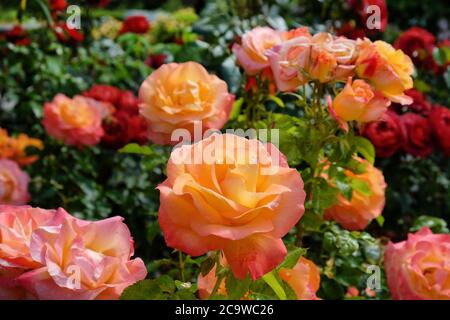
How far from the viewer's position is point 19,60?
2611mm

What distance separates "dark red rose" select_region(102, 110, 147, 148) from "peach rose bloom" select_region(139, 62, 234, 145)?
0.71 m

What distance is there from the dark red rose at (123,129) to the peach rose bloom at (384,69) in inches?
37.4

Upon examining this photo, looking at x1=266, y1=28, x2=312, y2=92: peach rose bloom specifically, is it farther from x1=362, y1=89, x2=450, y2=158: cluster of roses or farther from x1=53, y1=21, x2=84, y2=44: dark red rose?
x1=53, y1=21, x2=84, y2=44: dark red rose

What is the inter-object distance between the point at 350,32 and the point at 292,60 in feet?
3.88

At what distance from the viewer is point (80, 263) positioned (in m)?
0.79

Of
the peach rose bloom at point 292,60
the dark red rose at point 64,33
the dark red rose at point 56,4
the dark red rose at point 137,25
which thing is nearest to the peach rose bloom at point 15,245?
the peach rose bloom at point 292,60

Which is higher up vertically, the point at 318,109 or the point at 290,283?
the point at 318,109

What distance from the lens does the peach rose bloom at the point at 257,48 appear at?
1316mm

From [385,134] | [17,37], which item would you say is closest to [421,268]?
[385,134]

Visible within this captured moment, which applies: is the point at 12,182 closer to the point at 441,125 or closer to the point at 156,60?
the point at 156,60
